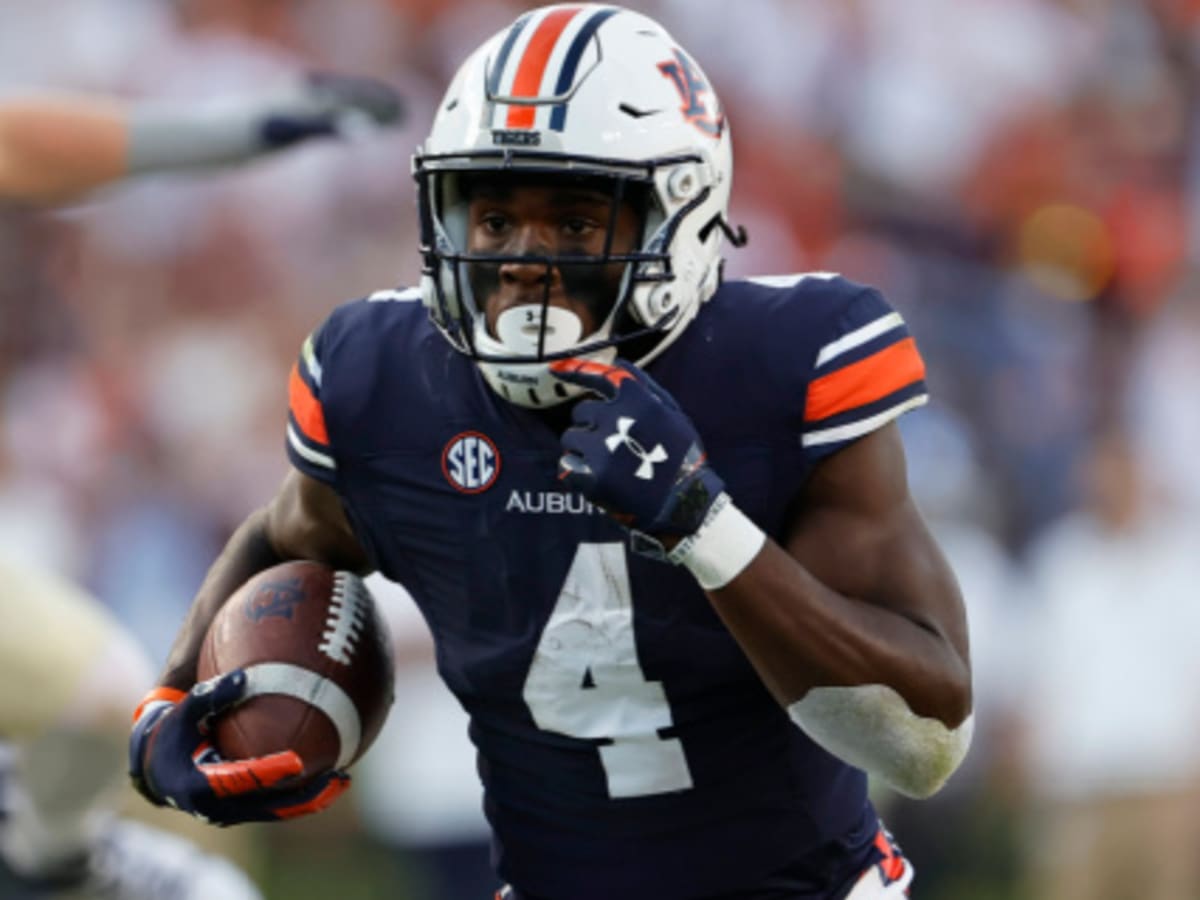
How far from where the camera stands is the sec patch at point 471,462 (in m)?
2.57

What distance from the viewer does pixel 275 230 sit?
608 cm

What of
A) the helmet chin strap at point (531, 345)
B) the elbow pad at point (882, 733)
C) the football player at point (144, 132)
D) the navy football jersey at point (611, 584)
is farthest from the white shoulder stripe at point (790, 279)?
the football player at point (144, 132)

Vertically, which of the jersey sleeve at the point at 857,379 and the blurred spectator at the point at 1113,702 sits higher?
the jersey sleeve at the point at 857,379

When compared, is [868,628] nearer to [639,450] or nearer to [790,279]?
[639,450]

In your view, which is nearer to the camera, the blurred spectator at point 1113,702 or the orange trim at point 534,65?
the orange trim at point 534,65

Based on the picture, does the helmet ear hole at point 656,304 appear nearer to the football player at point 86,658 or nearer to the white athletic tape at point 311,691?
the white athletic tape at point 311,691

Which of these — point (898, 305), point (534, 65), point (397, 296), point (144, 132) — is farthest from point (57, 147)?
point (898, 305)

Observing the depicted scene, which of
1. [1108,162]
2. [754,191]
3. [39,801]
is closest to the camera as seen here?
Result: [39,801]

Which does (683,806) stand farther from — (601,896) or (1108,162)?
(1108,162)

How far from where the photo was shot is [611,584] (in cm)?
252

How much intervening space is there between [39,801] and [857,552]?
7.59 ft

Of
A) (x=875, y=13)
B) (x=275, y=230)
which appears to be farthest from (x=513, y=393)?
(x=875, y=13)

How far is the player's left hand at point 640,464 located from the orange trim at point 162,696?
0.74m

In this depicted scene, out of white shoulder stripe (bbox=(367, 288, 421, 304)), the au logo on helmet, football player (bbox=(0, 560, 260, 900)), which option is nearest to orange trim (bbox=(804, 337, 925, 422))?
the au logo on helmet
